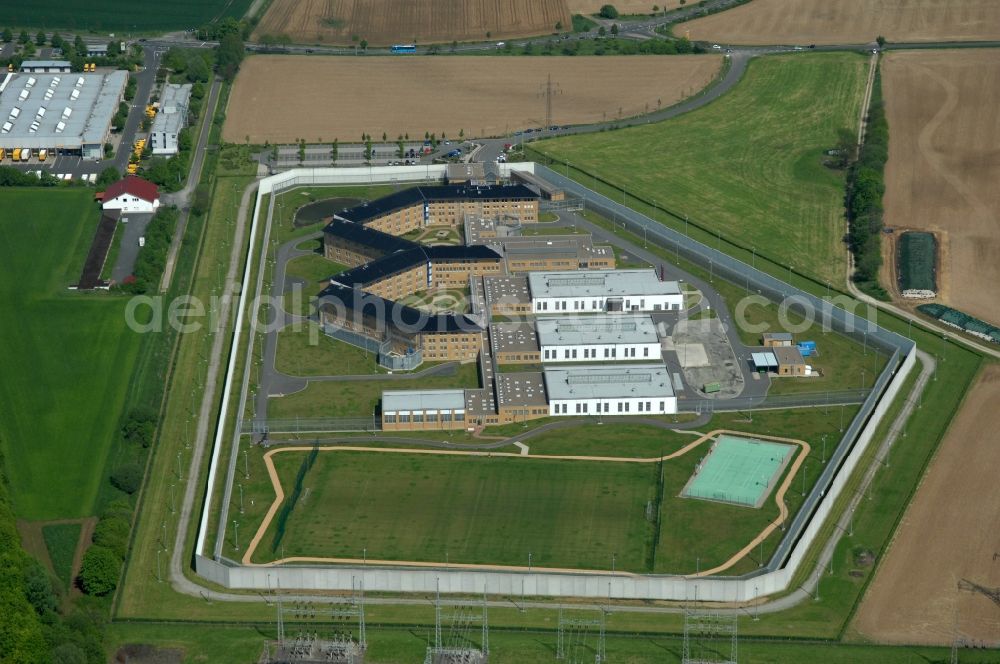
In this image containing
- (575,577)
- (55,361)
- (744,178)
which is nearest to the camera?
(575,577)

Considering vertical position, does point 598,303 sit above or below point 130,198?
below

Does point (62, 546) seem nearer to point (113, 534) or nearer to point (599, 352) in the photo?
point (113, 534)

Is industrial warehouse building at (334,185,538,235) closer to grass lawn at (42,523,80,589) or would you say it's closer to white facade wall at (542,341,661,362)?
white facade wall at (542,341,661,362)

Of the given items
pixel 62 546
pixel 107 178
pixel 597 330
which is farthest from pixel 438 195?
pixel 62 546

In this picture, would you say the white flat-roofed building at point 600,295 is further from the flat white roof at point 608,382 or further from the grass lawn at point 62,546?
the grass lawn at point 62,546

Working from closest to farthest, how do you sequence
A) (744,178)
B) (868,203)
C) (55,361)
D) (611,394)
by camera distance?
(611,394) → (55,361) → (868,203) → (744,178)

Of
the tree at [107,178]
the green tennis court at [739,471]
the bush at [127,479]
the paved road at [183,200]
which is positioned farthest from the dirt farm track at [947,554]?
the tree at [107,178]
